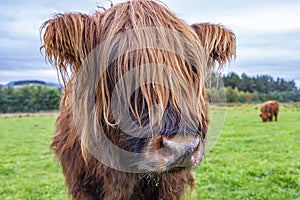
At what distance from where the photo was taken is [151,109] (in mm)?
1881

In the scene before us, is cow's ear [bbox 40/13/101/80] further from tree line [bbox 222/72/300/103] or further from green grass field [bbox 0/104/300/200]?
tree line [bbox 222/72/300/103]

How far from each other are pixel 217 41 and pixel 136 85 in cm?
70

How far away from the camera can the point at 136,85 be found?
1963 millimetres

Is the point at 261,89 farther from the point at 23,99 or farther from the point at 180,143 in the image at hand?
the point at 180,143

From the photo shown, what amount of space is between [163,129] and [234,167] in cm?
664

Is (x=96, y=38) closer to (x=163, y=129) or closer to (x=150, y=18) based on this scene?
(x=150, y=18)

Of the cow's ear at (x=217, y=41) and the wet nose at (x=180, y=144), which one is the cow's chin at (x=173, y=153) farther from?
the cow's ear at (x=217, y=41)

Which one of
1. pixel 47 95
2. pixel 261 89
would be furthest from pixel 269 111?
pixel 261 89

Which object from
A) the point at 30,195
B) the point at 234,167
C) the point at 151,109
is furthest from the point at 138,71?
the point at 234,167

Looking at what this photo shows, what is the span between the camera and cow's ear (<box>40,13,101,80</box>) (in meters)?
2.04

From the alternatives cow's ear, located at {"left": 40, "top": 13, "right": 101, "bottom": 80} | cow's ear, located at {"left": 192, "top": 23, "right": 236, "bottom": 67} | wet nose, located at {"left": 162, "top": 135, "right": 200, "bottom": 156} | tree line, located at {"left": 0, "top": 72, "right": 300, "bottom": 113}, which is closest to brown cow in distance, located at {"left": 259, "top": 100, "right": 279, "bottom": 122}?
tree line, located at {"left": 0, "top": 72, "right": 300, "bottom": 113}

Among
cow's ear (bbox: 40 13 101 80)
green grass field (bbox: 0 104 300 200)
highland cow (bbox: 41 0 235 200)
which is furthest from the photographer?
green grass field (bbox: 0 104 300 200)

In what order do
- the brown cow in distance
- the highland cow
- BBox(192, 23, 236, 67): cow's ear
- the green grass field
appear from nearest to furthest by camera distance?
the highland cow
BBox(192, 23, 236, 67): cow's ear
the green grass field
the brown cow in distance

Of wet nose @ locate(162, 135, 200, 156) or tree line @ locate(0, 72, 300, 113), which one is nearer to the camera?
wet nose @ locate(162, 135, 200, 156)
